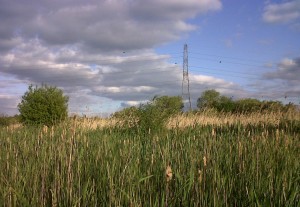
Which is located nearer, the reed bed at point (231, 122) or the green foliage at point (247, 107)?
the reed bed at point (231, 122)

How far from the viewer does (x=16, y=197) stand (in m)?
3.39

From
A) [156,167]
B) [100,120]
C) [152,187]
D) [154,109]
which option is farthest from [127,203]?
[100,120]

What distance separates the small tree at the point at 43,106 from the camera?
20.6 metres

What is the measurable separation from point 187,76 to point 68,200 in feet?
156

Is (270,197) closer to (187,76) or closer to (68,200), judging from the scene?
(68,200)

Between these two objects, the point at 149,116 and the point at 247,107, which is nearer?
the point at 149,116

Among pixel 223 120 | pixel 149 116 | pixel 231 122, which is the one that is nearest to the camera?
pixel 149 116

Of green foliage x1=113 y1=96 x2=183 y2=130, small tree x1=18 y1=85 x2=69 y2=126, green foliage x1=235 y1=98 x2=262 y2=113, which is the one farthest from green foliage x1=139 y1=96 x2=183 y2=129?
green foliage x1=235 y1=98 x2=262 y2=113

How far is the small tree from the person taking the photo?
67.5ft

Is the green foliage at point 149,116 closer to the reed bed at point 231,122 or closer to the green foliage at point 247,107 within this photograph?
the reed bed at point 231,122

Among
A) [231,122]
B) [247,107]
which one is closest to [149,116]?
[231,122]

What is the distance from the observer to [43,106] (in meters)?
21.0

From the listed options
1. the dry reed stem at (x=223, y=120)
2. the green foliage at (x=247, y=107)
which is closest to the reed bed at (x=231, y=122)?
the dry reed stem at (x=223, y=120)

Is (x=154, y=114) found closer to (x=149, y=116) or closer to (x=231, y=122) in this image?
(x=149, y=116)
